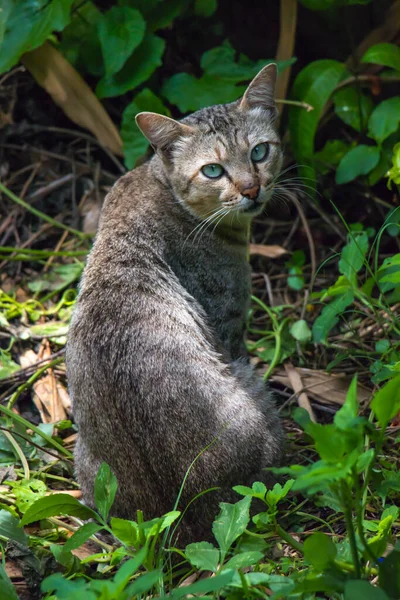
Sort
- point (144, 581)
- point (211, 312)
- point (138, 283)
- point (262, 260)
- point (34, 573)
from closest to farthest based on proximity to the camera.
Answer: point (144, 581), point (34, 573), point (138, 283), point (211, 312), point (262, 260)

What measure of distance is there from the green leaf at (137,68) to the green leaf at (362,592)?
3.63 m

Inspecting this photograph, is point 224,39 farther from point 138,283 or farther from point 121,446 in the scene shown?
point 121,446

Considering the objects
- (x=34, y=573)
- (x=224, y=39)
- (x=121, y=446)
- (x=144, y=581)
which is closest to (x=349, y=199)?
(x=224, y=39)

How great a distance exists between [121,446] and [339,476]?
4.33ft

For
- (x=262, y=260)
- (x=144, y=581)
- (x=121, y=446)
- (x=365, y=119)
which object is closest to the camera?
(x=144, y=581)

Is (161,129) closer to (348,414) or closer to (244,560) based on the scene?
(348,414)

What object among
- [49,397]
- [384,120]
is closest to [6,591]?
[49,397]

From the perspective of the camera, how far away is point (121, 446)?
130 inches

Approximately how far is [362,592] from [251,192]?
217cm

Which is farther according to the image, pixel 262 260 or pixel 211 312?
pixel 262 260

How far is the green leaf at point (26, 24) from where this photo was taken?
4.69 metres

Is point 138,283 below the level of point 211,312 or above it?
above

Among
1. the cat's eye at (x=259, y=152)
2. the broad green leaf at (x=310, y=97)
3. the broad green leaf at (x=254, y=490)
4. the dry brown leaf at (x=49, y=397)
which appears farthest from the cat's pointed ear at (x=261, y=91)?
the broad green leaf at (x=254, y=490)

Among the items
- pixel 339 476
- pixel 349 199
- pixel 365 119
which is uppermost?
pixel 339 476
